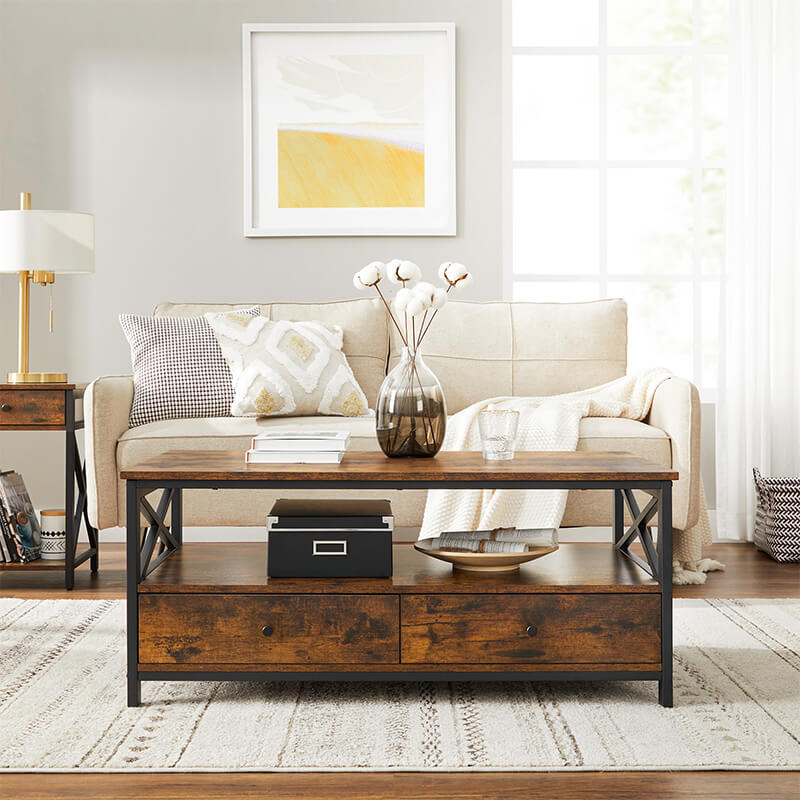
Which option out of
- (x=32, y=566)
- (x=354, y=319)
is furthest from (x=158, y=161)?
(x=32, y=566)

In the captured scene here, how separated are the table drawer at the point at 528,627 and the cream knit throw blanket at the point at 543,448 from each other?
0.64 m

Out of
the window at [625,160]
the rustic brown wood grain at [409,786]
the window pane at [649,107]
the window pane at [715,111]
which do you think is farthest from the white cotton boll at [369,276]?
the window pane at [715,111]

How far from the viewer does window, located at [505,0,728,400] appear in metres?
4.12

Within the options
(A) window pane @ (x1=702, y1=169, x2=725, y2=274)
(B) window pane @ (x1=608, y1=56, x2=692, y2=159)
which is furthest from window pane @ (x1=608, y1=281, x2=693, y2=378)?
(B) window pane @ (x1=608, y1=56, x2=692, y2=159)

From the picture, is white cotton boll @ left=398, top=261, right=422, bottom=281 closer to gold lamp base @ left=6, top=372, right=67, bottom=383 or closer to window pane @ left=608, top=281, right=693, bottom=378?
gold lamp base @ left=6, top=372, right=67, bottom=383

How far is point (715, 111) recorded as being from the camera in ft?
13.5

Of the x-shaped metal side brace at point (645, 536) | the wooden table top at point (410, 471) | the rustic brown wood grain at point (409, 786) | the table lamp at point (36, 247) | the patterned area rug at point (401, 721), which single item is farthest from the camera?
the table lamp at point (36, 247)

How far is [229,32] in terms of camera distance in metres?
4.04

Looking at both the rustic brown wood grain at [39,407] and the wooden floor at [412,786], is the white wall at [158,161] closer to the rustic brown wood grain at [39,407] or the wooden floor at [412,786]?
the rustic brown wood grain at [39,407]

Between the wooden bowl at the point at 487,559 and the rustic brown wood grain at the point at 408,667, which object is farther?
the wooden bowl at the point at 487,559

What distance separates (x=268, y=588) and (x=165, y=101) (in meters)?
2.83

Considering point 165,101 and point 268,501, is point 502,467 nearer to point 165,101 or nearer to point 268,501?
point 268,501

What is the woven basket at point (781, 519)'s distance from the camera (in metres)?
3.42

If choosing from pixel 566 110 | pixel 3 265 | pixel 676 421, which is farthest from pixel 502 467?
pixel 566 110
